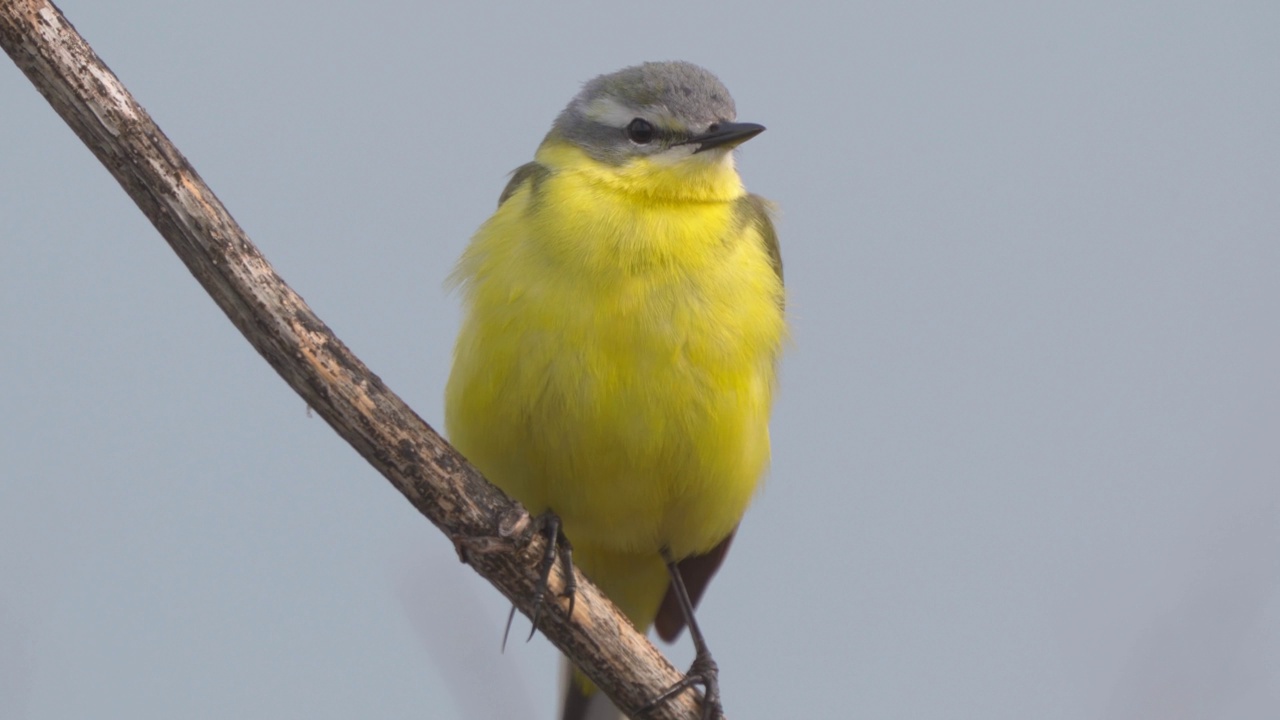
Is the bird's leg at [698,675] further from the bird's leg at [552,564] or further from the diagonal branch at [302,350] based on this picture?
the bird's leg at [552,564]

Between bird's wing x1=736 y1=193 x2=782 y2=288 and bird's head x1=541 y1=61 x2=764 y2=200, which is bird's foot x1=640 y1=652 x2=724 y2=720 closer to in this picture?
bird's wing x1=736 y1=193 x2=782 y2=288

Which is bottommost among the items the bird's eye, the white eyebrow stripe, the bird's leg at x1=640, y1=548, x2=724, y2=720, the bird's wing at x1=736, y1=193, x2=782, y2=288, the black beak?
the bird's leg at x1=640, y1=548, x2=724, y2=720

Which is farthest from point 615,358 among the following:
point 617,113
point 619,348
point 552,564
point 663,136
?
point 617,113

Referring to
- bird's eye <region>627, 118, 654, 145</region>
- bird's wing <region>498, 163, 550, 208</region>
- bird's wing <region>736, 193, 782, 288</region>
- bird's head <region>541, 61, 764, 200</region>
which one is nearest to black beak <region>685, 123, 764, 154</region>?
bird's head <region>541, 61, 764, 200</region>

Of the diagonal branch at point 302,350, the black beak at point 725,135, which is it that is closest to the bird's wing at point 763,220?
the black beak at point 725,135

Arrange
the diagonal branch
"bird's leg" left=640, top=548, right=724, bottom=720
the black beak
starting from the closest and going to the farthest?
the diagonal branch, "bird's leg" left=640, top=548, right=724, bottom=720, the black beak

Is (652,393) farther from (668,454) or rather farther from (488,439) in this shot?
(488,439)
